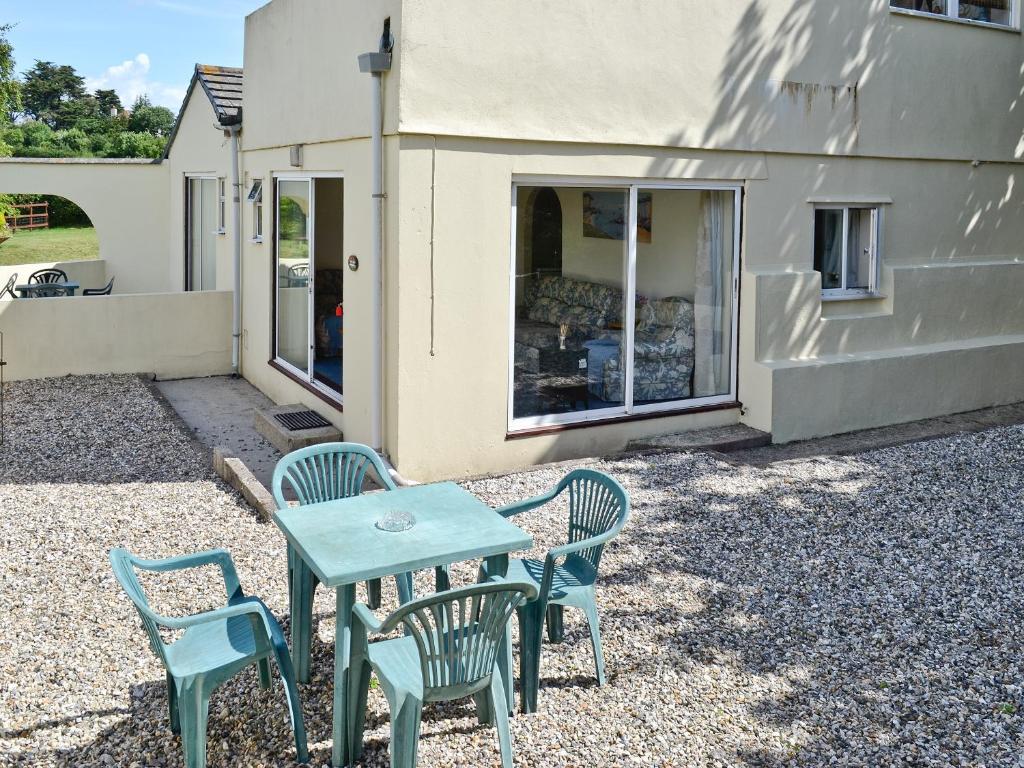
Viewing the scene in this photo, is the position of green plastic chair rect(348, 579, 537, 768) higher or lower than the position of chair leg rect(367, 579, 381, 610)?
higher

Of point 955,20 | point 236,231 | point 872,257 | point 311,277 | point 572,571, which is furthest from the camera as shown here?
point 236,231

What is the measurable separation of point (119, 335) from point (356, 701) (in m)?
10.2

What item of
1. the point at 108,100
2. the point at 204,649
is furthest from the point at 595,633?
the point at 108,100

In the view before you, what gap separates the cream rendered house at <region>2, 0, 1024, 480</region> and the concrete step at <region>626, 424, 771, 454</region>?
0.14 meters

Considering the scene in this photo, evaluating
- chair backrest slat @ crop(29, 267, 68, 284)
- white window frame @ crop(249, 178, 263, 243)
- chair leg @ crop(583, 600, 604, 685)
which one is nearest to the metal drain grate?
white window frame @ crop(249, 178, 263, 243)

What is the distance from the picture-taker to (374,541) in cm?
495

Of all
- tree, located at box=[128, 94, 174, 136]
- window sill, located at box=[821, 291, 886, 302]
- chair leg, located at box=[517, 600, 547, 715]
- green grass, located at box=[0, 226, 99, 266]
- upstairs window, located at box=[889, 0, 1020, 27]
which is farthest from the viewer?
tree, located at box=[128, 94, 174, 136]

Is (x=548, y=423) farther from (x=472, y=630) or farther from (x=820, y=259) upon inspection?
(x=472, y=630)

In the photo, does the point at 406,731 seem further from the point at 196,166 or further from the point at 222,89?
the point at 196,166

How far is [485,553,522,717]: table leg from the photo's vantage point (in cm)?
490

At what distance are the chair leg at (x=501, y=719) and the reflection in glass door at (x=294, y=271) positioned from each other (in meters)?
7.37

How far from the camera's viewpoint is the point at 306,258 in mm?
11578

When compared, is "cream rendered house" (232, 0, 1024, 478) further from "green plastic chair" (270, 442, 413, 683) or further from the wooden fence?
the wooden fence

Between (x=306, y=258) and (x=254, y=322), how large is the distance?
2.19m
